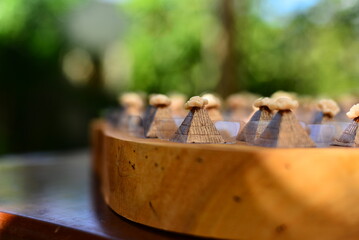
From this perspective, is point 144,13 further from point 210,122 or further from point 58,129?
point 210,122

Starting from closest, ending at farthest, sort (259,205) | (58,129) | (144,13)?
(259,205)
(58,129)
(144,13)

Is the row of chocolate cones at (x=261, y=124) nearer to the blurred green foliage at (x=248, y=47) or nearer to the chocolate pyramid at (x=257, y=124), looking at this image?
the chocolate pyramid at (x=257, y=124)

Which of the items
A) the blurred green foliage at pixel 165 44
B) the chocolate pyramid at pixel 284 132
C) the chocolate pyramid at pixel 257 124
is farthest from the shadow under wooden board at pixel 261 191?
the blurred green foliage at pixel 165 44

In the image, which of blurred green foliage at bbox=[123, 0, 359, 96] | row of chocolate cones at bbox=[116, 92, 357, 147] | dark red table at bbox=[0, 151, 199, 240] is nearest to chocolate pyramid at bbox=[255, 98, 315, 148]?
row of chocolate cones at bbox=[116, 92, 357, 147]

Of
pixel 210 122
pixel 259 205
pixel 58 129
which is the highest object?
pixel 210 122

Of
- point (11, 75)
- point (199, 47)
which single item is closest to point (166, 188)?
point (11, 75)

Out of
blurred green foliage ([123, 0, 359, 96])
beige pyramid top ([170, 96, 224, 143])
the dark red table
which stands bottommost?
the dark red table

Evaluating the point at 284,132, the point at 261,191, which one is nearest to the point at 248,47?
A: the point at 284,132

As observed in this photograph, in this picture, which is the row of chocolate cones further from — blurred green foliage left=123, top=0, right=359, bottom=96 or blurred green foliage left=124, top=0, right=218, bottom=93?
blurred green foliage left=124, top=0, right=218, bottom=93

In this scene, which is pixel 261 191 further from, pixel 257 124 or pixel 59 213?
pixel 59 213
